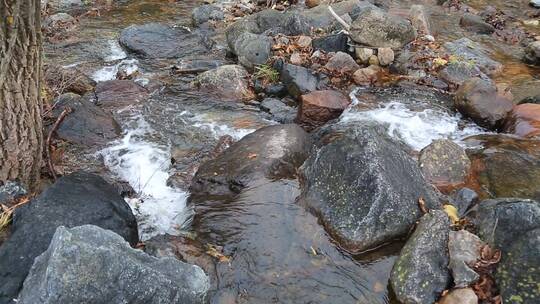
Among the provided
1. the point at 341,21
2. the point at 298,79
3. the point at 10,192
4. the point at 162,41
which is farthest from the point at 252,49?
the point at 10,192

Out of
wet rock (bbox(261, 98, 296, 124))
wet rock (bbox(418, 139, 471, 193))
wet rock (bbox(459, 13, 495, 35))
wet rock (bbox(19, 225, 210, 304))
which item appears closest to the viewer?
wet rock (bbox(19, 225, 210, 304))

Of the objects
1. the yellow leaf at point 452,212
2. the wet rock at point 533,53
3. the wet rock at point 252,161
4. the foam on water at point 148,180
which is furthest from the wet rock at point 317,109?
the wet rock at point 533,53

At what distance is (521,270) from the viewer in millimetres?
4117

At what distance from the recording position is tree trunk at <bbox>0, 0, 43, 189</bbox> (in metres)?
4.50

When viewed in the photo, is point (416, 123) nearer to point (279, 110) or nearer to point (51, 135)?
point (279, 110)

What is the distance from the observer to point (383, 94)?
8797 mm

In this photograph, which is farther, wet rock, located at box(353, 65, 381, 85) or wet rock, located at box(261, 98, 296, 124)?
wet rock, located at box(353, 65, 381, 85)

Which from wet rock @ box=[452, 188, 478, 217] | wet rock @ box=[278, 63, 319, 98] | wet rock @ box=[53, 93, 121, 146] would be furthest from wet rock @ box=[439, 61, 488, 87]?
wet rock @ box=[53, 93, 121, 146]

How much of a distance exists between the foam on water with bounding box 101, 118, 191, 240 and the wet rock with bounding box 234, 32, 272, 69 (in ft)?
8.83

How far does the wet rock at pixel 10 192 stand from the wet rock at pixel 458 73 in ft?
24.1

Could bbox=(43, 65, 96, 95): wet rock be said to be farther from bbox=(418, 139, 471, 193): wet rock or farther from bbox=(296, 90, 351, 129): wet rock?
bbox=(418, 139, 471, 193): wet rock

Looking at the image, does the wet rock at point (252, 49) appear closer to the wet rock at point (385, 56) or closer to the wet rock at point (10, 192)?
the wet rock at point (385, 56)

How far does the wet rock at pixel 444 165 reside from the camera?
6.14 meters

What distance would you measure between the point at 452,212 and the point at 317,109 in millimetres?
2966
